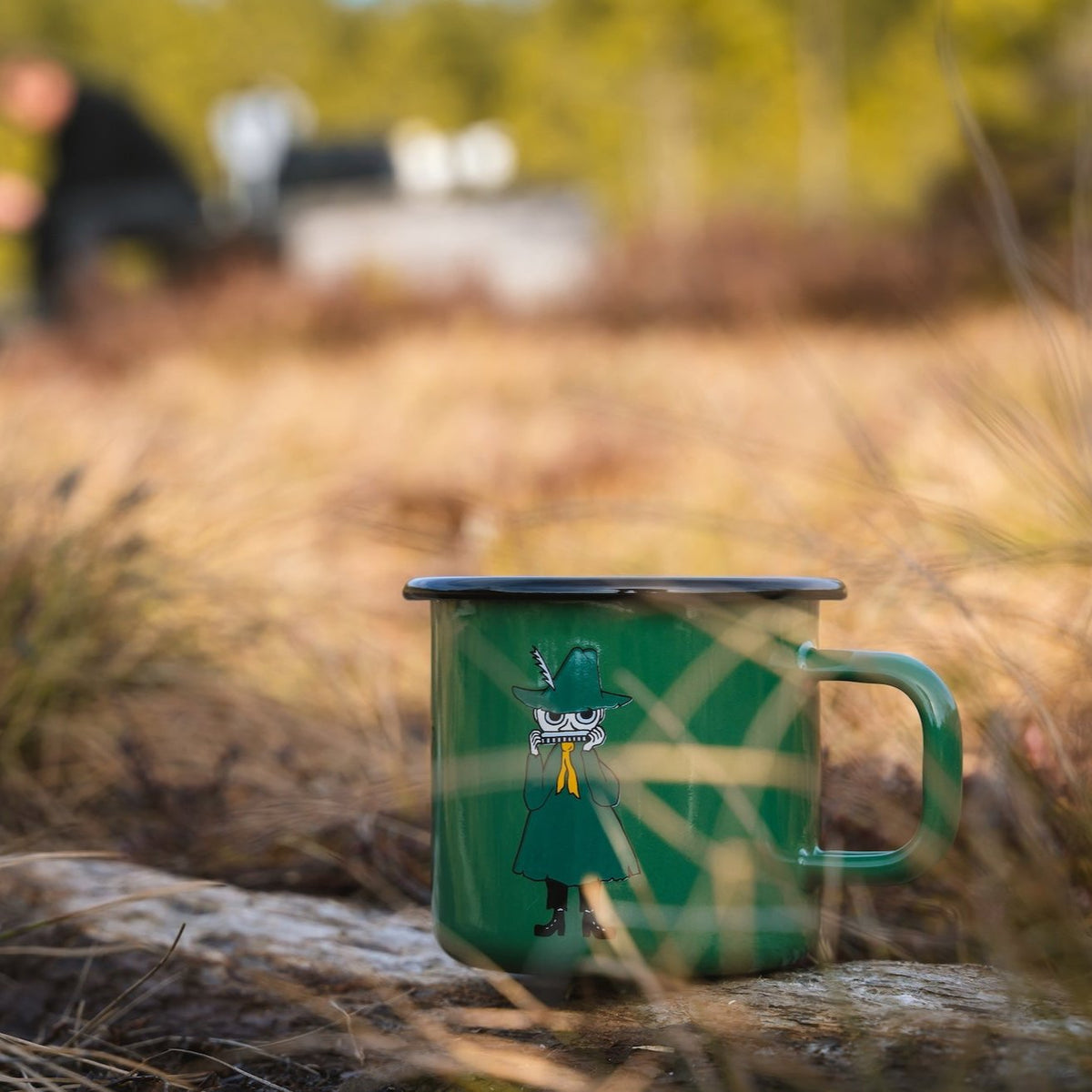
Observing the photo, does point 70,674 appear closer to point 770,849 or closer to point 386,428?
point 770,849

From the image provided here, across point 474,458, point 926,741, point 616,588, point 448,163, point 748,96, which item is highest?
point 748,96

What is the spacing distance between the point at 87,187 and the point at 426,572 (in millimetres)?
9045

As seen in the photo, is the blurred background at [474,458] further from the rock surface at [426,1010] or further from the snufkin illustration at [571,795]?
the snufkin illustration at [571,795]

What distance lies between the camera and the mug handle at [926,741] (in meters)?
1.00

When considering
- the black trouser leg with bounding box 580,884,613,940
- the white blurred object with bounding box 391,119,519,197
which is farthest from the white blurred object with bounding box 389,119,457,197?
the black trouser leg with bounding box 580,884,613,940

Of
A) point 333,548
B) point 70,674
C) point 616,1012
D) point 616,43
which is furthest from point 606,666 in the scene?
point 616,43

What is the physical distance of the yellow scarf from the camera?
3.23 feet

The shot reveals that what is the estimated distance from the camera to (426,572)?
2967mm

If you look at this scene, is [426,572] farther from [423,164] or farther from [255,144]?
[255,144]

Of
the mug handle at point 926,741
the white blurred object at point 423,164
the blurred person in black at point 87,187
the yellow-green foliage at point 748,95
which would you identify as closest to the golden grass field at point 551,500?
the mug handle at point 926,741

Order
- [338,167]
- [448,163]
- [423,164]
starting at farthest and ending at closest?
1. [448,163]
2. [423,164]
3. [338,167]

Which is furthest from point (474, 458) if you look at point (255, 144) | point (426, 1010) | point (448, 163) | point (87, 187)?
point (255, 144)

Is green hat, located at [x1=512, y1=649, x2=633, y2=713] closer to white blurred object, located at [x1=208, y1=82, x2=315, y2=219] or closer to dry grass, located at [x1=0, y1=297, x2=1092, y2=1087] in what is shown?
dry grass, located at [x1=0, y1=297, x2=1092, y2=1087]

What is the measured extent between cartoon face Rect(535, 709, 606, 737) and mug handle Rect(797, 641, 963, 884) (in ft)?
0.52
